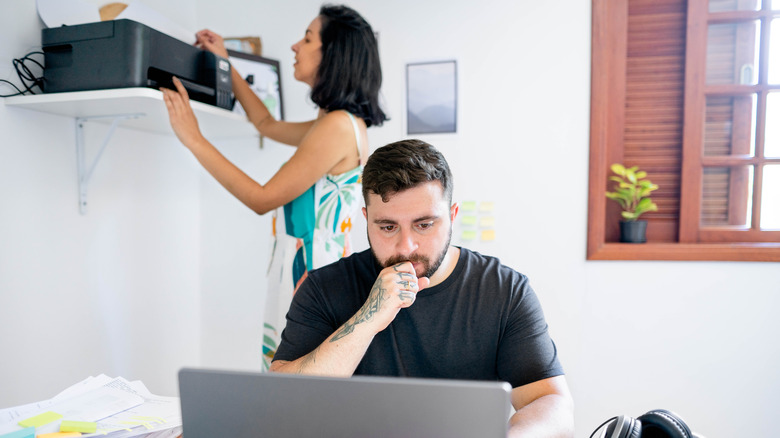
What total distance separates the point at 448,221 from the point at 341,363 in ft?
1.28

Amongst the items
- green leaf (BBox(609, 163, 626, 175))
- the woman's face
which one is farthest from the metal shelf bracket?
green leaf (BBox(609, 163, 626, 175))

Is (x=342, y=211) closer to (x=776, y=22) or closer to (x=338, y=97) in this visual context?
(x=338, y=97)

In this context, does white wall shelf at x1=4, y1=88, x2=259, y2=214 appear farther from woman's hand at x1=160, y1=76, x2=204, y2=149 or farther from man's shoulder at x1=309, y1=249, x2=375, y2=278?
man's shoulder at x1=309, y1=249, x2=375, y2=278

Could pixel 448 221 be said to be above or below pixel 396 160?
below

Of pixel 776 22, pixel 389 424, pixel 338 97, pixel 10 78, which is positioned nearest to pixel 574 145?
pixel 776 22

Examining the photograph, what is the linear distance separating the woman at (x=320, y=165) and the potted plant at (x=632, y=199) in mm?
1131

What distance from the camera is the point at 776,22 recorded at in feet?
6.91

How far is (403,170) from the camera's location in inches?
44.0

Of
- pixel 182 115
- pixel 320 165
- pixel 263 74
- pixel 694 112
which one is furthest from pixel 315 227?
pixel 694 112

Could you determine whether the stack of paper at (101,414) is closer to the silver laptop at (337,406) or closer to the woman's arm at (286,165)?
the silver laptop at (337,406)

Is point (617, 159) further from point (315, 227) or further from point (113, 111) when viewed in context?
point (113, 111)

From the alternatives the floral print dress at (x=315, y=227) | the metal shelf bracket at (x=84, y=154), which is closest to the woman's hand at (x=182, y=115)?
the metal shelf bracket at (x=84, y=154)

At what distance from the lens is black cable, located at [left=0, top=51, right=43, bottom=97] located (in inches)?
55.0

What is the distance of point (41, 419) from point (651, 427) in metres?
1.05
